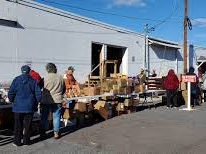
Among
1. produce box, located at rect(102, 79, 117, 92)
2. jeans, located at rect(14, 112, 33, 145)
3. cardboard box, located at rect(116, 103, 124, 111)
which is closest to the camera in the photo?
jeans, located at rect(14, 112, 33, 145)

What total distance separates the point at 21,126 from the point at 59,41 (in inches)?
399

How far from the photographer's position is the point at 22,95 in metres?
8.97

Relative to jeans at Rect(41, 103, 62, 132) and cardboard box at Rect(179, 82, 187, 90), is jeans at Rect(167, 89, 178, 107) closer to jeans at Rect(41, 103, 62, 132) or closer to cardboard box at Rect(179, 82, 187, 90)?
cardboard box at Rect(179, 82, 187, 90)

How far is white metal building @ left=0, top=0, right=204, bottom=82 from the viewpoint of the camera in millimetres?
16031

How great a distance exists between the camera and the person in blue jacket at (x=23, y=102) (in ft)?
29.4

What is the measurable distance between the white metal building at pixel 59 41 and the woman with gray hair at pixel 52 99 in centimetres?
617

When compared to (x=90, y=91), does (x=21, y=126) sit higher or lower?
lower

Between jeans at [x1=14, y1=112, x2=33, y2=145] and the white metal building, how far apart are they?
6890 mm

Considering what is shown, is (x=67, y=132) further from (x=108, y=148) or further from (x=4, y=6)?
(x=4, y=6)

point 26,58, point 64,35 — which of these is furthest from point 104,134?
point 64,35

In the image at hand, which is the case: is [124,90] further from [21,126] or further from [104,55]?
[104,55]

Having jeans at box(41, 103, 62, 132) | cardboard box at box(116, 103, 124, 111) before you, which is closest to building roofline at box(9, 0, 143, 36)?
cardboard box at box(116, 103, 124, 111)

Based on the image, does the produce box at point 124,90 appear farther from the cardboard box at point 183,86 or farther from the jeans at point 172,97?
the cardboard box at point 183,86

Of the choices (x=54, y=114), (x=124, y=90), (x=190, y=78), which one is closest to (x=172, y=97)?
(x=190, y=78)
